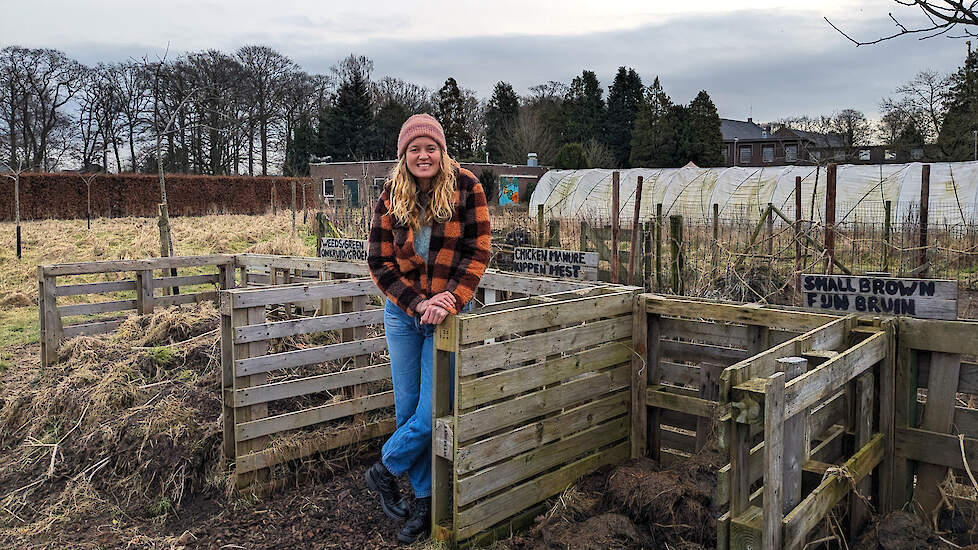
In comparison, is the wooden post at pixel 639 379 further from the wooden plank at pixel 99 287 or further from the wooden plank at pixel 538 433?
the wooden plank at pixel 99 287

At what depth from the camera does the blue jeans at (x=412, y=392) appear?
362cm

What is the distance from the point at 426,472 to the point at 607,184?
23.8 metres

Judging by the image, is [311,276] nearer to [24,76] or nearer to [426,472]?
[426,472]

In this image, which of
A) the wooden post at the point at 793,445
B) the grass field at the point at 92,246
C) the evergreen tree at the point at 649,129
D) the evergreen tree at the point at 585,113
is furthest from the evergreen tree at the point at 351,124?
the wooden post at the point at 793,445

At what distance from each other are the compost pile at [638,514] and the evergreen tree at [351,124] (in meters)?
44.8

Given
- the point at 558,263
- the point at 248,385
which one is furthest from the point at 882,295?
the point at 248,385

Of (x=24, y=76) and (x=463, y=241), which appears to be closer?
(x=463, y=241)

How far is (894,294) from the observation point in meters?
3.57

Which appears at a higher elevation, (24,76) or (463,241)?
(24,76)

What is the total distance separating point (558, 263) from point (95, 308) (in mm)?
4484

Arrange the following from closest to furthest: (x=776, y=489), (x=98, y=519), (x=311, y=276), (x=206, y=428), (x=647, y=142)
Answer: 1. (x=776, y=489)
2. (x=98, y=519)
3. (x=206, y=428)
4. (x=311, y=276)
5. (x=647, y=142)

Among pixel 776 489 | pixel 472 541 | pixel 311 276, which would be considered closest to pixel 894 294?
pixel 776 489

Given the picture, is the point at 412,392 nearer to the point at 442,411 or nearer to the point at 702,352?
the point at 442,411

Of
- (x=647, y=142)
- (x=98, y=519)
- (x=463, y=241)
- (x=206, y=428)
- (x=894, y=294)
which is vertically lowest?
(x=98, y=519)
